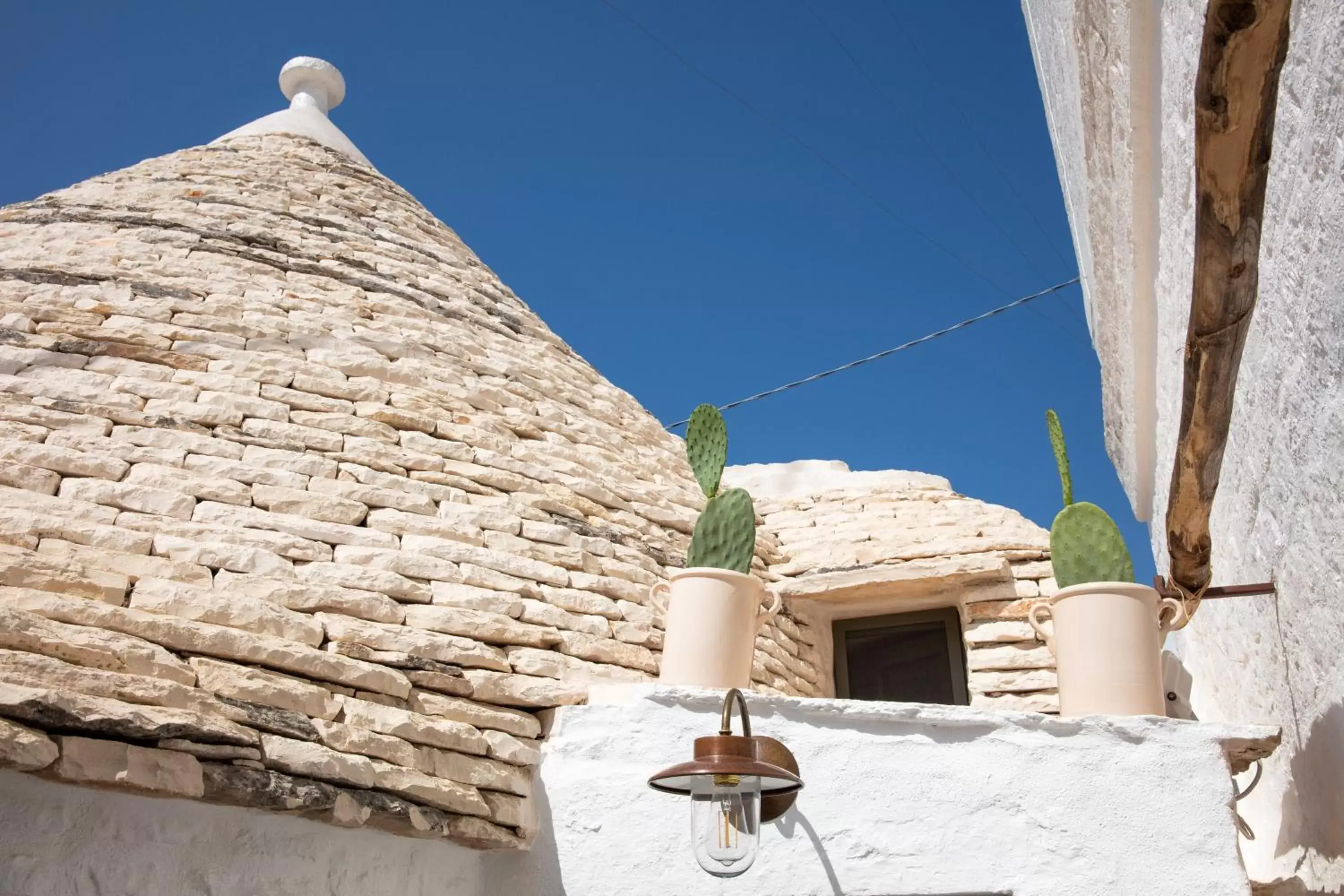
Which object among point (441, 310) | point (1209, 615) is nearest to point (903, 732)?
point (1209, 615)

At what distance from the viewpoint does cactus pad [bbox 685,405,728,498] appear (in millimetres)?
4117

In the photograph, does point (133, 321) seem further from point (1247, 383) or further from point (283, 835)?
point (1247, 383)

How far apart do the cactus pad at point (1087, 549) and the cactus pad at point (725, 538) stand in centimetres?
102

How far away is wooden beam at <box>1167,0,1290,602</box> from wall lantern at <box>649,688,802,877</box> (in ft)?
4.24

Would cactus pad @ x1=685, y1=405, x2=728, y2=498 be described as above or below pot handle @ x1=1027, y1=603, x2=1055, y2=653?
above

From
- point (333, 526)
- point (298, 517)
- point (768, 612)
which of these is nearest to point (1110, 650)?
point (768, 612)

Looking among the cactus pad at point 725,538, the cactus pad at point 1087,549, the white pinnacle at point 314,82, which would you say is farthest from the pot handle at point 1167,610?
the white pinnacle at point 314,82

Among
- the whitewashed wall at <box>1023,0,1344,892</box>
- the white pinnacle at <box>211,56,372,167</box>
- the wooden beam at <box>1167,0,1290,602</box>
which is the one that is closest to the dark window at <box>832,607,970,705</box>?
the whitewashed wall at <box>1023,0,1344,892</box>

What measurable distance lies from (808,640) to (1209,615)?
1.81 meters

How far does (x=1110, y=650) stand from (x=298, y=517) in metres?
2.64

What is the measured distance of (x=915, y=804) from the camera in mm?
3338

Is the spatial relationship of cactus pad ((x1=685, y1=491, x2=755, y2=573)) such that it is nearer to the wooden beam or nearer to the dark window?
the wooden beam

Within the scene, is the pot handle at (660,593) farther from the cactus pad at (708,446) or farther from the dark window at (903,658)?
the dark window at (903,658)

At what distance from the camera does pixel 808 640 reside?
17.3 feet
